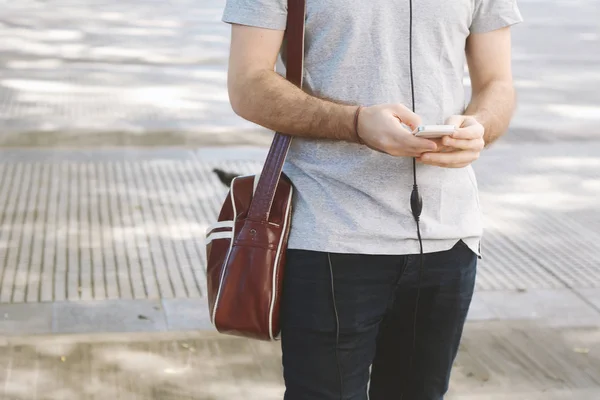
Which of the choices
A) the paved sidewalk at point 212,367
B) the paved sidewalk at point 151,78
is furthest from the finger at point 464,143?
the paved sidewalk at point 151,78

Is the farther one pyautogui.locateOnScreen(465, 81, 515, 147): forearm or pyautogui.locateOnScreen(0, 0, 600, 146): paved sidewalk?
pyautogui.locateOnScreen(0, 0, 600, 146): paved sidewalk

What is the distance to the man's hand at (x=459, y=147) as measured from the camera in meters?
1.89

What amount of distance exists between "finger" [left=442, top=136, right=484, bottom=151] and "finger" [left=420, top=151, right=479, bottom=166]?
0.02 meters

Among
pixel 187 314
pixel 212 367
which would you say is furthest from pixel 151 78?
pixel 212 367

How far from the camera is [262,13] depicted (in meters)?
2.00

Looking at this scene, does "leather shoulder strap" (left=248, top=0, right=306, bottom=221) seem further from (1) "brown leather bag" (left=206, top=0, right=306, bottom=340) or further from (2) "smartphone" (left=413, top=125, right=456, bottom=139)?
(2) "smartphone" (left=413, top=125, right=456, bottom=139)

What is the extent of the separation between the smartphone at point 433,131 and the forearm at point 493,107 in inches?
10.9

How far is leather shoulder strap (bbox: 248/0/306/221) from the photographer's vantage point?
2.00 m

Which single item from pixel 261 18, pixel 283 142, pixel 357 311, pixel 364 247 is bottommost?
pixel 357 311

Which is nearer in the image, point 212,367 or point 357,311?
point 357,311

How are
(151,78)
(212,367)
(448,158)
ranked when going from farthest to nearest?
(151,78), (212,367), (448,158)

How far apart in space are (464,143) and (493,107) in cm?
31

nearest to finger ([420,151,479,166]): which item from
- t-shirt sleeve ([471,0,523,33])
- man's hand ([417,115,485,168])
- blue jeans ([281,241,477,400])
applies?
man's hand ([417,115,485,168])

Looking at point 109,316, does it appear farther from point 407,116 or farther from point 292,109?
point 407,116
